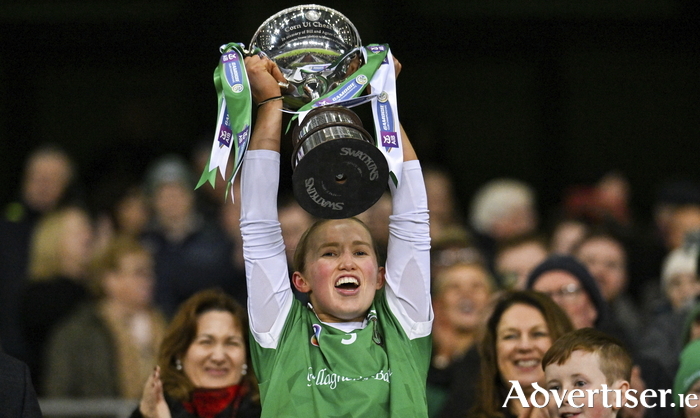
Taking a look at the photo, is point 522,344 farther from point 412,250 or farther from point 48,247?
point 48,247

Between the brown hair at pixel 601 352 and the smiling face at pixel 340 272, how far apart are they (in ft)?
2.40

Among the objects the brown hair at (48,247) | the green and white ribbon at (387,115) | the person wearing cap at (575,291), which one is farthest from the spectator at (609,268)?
the brown hair at (48,247)

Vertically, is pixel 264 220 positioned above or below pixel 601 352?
above

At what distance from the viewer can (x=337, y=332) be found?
4.40 meters

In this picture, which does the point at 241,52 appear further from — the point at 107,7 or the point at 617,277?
the point at 107,7

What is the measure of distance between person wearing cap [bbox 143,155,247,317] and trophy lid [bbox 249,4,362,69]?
10.6ft

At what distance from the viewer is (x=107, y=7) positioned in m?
10.6

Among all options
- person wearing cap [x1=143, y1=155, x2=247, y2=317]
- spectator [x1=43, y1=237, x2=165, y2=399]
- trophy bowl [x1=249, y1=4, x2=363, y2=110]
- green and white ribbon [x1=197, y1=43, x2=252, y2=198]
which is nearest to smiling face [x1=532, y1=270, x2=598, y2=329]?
trophy bowl [x1=249, y1=4, x2=363, y2=110]

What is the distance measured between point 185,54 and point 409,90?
203 cm

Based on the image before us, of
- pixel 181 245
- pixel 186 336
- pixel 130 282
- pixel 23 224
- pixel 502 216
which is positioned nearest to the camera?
pixel 186 336

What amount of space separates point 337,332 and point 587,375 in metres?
0.94

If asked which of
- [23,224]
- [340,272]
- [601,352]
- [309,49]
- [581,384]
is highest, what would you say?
[309,49]

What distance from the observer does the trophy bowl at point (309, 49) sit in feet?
14.7

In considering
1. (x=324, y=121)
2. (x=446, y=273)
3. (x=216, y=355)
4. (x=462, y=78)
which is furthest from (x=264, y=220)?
(x=462, y=78)
